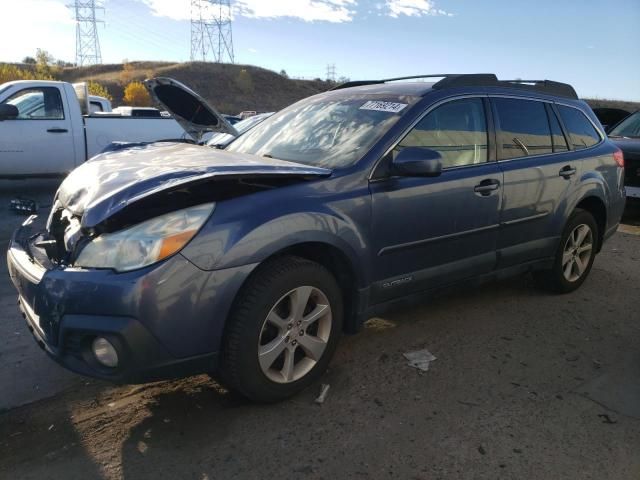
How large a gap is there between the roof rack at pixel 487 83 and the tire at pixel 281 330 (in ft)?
5.58

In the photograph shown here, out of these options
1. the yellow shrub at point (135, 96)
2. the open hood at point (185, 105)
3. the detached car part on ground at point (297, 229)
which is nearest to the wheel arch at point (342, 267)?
the detached car part on ground at point (297, 229)

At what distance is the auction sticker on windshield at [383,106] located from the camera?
137 inches

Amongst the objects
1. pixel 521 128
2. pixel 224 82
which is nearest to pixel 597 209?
pixel 521 128

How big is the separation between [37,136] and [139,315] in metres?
7.24

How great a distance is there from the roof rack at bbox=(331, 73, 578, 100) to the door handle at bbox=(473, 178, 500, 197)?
0.70 meters

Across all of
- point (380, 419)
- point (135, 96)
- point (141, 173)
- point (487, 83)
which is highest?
point (487, 83)

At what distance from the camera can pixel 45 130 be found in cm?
845

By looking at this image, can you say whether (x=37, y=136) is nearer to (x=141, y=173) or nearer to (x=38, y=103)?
(x=38, y=103)

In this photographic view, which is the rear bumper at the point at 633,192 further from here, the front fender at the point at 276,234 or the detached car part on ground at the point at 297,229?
the front fender at the point at 276,234

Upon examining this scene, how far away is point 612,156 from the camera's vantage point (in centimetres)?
496

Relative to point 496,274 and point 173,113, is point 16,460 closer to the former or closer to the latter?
point 496,274

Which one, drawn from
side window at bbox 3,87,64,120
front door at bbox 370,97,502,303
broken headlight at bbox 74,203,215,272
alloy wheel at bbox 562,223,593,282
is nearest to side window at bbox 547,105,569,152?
alloy wheel at bbox 562,223,593,282

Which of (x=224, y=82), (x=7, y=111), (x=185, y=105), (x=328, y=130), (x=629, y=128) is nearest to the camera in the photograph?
(x=328, y=130)

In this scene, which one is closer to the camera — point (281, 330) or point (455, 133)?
point (281, 330)
